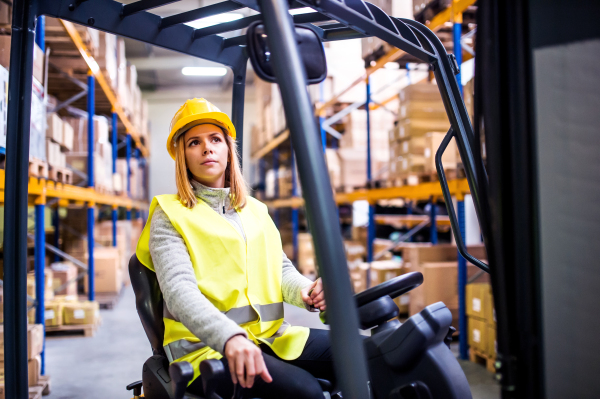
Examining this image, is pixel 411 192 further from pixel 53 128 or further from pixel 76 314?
pixel 76 314

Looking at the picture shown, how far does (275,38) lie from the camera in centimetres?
114

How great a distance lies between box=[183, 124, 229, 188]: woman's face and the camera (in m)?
1.95

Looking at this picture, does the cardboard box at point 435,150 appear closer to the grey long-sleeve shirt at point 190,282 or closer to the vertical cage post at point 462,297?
the vertical cage post at point 462,297

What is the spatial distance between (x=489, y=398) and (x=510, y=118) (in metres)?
3.01

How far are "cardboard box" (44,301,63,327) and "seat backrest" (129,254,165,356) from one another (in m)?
3.98

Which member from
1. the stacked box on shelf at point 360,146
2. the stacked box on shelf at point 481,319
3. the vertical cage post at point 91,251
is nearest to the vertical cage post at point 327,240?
the stacked box on shelf at point 481,319

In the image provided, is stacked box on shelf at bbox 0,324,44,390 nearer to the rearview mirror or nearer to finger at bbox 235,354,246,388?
finger at bbox 235,354,246,388

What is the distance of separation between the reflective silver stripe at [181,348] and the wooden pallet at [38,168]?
8.21ft

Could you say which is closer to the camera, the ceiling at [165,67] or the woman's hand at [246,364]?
the woman's hand at [246,364]

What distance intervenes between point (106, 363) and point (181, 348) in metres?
3.15

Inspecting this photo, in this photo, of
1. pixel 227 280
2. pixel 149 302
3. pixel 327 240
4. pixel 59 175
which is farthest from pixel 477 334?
pixel 59 175

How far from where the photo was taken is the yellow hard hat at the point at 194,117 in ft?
6.19

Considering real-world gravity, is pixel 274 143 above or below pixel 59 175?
above

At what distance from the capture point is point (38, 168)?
12.6ft
